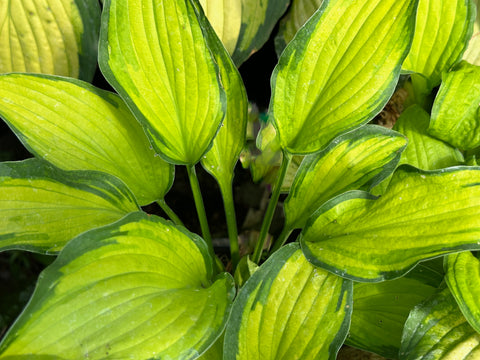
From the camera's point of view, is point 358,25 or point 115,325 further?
point 358,25

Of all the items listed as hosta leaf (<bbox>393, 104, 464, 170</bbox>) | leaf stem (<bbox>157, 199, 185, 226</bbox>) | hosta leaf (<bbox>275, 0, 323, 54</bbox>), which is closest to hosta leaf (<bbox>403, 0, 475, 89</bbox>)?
hosta leaf (<bbox>393, 104, 464, 170</bbox>)

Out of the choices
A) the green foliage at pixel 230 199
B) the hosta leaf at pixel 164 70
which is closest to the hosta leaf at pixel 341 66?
the green foliage at pixel 230 199

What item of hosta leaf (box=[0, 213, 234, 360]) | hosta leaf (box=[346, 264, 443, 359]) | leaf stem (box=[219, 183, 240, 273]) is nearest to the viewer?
hosta leaf (box=[0, 213, 234, 360])

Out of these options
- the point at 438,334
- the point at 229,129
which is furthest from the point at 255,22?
the point at 438,334

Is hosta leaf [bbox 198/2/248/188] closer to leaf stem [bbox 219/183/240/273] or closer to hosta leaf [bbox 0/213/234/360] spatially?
leaf stem [bbox 219/183/240/273]

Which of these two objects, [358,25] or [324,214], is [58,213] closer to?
[324,214]

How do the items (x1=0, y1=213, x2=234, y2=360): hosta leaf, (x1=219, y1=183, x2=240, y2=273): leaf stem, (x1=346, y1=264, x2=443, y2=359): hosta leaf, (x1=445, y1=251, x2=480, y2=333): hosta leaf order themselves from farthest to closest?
(x1=219, y1=183, x2=240, y2=273): leaf stem < (x1=346, y1=264, x2=443, y2=359): hosta leaf < (x1=445, y1=251, x2=480, y2=333): hosta leaf < (x1=0, y1=213, x2=234, y2=360): hosta leaf

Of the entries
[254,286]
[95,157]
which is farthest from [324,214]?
[95,157]
